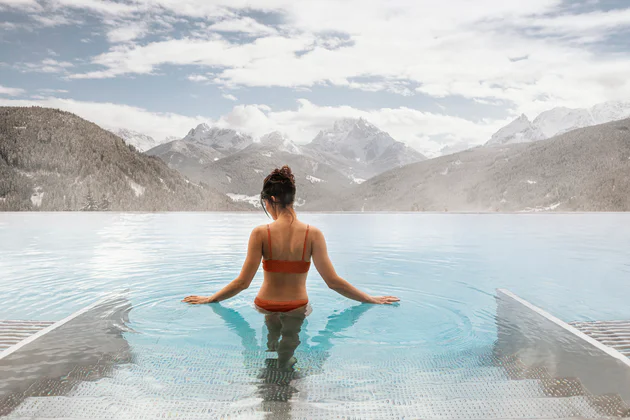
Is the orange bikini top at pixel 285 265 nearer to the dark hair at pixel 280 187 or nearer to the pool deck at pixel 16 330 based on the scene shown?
the dark hair at pixel 280 187

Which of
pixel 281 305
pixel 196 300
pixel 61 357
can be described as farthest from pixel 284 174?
pixel 61 357

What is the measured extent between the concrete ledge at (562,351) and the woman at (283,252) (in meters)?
3.24

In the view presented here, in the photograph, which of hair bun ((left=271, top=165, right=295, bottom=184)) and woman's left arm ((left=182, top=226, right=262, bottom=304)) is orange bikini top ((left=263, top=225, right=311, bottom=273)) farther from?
hair bun ((left=271, top=165, right=295, bottom=184))

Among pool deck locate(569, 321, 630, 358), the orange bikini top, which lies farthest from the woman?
pool deck locate(569, 321, 630, 358)

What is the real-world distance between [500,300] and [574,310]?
314 cm

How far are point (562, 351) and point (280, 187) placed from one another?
17.2 feet

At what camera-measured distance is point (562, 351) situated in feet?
24.2

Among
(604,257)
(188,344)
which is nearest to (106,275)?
(188,344)

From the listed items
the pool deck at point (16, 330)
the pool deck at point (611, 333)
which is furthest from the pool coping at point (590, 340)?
the pool deck at point (16, 330)

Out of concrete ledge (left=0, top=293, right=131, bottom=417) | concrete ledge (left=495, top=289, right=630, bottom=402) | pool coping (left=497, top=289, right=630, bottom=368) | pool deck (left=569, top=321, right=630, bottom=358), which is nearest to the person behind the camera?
concrete ledge (left=0, top=293, right=131, bottom=417)

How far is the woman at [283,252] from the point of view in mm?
6656

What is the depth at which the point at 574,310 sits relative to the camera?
13078 millimetres

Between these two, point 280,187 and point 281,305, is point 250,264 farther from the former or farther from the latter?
point 280,187

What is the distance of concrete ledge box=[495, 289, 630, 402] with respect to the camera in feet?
20.0
